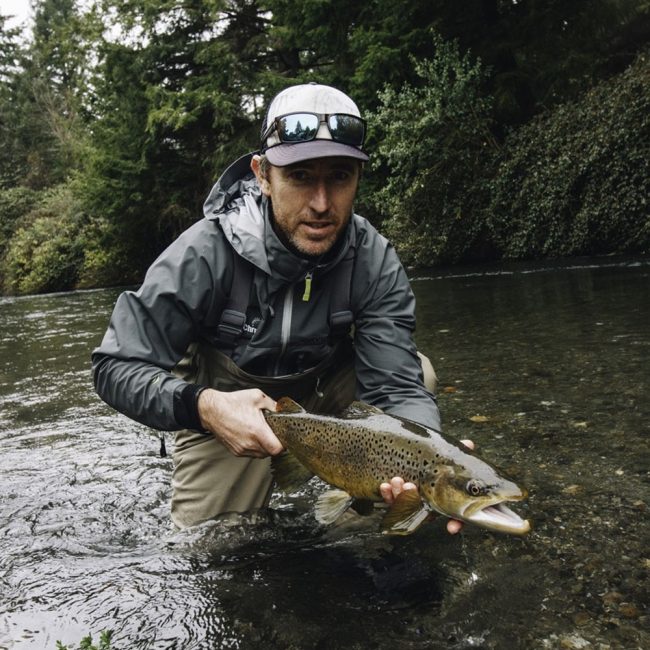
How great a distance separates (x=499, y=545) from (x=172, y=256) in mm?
1885

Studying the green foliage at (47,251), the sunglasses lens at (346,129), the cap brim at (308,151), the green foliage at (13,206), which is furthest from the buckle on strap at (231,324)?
the green foliage at (13,206)

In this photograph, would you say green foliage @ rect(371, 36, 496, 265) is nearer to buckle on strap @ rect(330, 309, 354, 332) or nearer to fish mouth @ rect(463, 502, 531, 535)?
buckle on strap @ rect(330, 309, 354, 332)

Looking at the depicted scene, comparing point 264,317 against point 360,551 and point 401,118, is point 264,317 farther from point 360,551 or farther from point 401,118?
point 401,118

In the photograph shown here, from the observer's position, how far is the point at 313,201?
2980 millimetres

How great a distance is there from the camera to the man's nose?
297 cm

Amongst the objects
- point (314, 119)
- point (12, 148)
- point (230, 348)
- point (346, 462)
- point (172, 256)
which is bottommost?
point (346, 462)

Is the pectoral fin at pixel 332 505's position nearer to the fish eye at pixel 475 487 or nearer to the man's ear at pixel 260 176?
the fish eye at pixel 475 487

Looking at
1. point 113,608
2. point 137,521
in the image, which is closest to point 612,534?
point 113,608

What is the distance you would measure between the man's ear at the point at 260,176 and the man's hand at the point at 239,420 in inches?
41.1

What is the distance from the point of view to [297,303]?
3.14 metres

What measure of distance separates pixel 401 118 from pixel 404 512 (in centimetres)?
1452

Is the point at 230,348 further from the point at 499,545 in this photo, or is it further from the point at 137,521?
the point at 499,545

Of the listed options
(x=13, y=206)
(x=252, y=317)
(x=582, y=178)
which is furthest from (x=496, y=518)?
(x=13, y=206)

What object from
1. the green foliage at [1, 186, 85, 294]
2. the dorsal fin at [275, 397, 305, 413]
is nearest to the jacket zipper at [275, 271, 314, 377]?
the dorsal fin at [275, 397, 305, 413]
